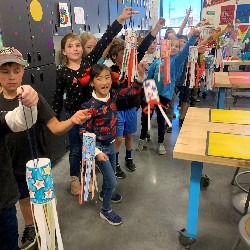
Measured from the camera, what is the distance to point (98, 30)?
13.9 feet

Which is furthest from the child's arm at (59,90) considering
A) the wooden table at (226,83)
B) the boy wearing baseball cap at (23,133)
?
the wooden table at (226,83)

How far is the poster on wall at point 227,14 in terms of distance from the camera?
22.7 ft

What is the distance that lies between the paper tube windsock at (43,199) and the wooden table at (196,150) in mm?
809

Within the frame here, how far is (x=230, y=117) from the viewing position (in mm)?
2033

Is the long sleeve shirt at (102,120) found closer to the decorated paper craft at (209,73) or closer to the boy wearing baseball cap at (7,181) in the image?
the boy wearing baseball cap at (7,181)

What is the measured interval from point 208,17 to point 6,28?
6219mm

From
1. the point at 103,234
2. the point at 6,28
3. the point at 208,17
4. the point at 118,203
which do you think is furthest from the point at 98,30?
the point at 208,17

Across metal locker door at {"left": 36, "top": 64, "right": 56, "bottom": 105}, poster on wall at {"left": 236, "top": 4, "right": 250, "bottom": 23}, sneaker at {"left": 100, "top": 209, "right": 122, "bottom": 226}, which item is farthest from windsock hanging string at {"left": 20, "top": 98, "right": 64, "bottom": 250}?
poster on wall at {"left": 236, "top": 4, "right": 250, "bottom": 23}

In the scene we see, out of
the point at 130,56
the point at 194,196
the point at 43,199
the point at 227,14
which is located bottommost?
the point at 194,196

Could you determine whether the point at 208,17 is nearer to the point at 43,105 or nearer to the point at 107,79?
the point at 107,79

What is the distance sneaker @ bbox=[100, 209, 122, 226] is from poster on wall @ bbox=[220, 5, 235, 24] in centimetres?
652

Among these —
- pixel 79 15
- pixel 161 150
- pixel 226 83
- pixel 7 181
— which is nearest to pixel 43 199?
pixel 7 181

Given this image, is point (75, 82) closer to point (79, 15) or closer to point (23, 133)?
point (23, 133)

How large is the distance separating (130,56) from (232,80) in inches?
76.6
